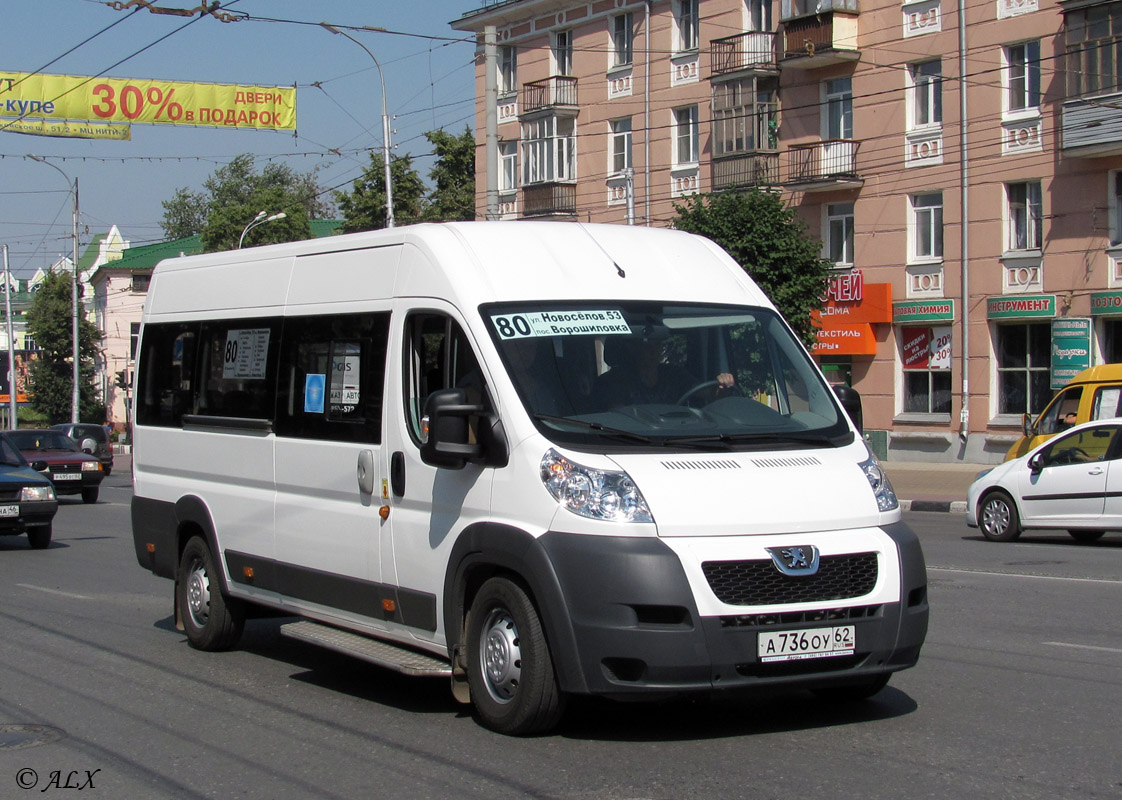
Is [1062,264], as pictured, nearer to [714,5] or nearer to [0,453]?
[714,5]

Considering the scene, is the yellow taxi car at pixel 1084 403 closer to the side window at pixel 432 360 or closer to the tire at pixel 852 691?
the tire at pixel 852 691

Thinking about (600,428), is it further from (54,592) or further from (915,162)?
(915,162)

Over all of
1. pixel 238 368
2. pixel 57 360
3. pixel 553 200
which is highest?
pixel 553 200

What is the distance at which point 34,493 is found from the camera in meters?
17.9

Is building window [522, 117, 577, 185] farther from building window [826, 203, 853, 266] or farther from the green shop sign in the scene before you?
the green shop sign

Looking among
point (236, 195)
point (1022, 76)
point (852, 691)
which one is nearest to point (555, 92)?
point (1022, 76)

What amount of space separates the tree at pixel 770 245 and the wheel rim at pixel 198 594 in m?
20.6

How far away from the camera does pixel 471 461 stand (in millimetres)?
6504

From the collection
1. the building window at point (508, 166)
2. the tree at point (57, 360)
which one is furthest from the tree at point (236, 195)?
the building window at point (508, 166)

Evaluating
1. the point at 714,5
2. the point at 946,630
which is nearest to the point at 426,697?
the point at 946,630

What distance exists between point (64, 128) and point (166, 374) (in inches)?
879

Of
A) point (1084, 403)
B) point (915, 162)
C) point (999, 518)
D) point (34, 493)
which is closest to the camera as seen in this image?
point (999, 518)

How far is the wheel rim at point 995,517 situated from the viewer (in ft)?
55.2

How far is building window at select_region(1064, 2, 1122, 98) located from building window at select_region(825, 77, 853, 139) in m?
6.31
